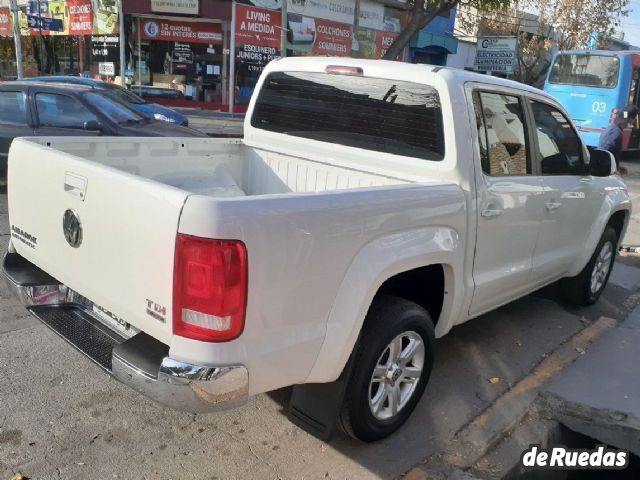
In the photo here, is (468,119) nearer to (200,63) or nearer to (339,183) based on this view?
(339,183)

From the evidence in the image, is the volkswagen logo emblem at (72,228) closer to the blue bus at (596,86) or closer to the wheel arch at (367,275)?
the wheel arch at (367,275)

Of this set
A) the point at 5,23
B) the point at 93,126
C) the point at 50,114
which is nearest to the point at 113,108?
the point at 93,126

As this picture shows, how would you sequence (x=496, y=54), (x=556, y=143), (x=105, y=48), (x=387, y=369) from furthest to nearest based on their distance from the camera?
(x=496, y=54) → (x=105, y=48) → (x=556, y=143) → (x=387, y=369)

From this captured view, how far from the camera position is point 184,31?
62.9 ft

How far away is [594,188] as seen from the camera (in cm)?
468

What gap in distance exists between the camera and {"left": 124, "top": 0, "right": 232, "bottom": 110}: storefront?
19031mm

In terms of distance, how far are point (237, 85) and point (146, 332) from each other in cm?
1833

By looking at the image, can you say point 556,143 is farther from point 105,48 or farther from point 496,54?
point 496,54

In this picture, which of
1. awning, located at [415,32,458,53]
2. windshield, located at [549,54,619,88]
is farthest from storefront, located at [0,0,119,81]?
windshield, located at [549,54,619,88]

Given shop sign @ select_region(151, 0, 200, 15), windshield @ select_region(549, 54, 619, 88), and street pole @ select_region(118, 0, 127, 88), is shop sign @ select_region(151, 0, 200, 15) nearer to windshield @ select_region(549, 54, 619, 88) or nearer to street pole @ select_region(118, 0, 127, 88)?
street pole @ select_region(118, 0, 127, 88)

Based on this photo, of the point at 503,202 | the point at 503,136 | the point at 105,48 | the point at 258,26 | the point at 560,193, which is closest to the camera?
the point at 503,202

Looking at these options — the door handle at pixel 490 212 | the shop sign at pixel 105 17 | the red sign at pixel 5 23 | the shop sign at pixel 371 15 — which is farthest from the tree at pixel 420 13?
the red sign at pixel 5 23

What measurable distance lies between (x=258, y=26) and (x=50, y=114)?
12806 mm

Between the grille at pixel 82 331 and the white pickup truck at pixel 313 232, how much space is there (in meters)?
0.01
